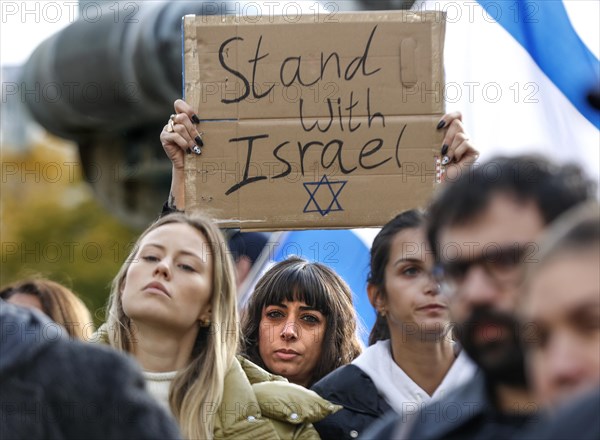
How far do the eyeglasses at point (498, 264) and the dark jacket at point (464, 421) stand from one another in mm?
171

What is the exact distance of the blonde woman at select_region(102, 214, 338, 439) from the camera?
12.6 feet

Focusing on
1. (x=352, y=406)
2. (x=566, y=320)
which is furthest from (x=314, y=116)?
(x=566, y=320)

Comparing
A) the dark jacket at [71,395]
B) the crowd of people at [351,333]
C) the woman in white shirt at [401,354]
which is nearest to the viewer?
the crowd of people at [351,333]

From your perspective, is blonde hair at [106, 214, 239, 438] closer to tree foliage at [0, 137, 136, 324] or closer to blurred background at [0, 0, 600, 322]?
blurred background at [0, 0, 600, 322]

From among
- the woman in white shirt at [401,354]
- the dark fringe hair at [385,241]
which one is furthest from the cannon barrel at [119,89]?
the woman in white shirt at [401,354]

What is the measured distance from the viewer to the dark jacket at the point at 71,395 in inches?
112

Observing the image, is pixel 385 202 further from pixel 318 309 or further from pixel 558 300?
pixel 558 300

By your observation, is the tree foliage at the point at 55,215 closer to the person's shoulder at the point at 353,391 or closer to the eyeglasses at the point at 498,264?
the person's shoulder at the point at 353,391

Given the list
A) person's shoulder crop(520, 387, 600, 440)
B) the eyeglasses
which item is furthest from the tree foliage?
person's shoulder crop(520, 387, 600, 440)

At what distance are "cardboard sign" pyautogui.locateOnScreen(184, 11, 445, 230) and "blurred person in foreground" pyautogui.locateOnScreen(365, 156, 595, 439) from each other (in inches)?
72.6

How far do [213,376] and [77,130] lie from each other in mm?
15833

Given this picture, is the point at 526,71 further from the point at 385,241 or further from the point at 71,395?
the point at 71,395

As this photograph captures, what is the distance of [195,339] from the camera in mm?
4055

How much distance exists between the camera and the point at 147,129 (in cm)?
1991
